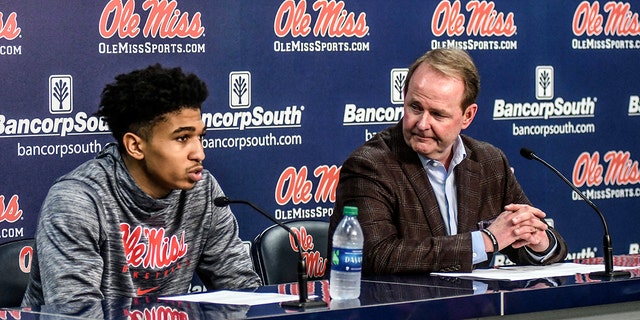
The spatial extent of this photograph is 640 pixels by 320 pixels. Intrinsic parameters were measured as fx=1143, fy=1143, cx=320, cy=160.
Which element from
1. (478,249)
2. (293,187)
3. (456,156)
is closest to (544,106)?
(293,187)

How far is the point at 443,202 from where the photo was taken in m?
4.04

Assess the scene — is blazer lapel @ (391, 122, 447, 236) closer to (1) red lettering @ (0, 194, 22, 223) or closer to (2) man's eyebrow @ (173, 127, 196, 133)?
(2) man's eyebrow @ (173, 127, 196, 133)

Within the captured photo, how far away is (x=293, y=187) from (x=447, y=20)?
120 centimetres

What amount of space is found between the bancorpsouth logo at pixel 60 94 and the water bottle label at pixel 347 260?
1.76 m

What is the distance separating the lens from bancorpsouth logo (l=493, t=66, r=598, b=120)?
5.78 meters

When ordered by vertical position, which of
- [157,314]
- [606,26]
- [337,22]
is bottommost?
[157,314]

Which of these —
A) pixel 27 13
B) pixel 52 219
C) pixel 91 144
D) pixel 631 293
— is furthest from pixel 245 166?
pixel 631 293

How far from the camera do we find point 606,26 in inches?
242

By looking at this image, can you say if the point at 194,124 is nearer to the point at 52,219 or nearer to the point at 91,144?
the point at 52,219

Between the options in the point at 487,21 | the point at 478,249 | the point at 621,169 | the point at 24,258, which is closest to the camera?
the point at 478,249

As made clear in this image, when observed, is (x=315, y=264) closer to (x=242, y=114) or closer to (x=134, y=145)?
(x=242, y=114)

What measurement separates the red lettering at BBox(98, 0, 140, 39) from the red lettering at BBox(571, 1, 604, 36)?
8.24 feet

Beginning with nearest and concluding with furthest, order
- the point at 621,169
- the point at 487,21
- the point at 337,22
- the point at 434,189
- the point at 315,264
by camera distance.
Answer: the point at 434,189 < the point at 315,264 < the point at 337,22 < the point at 487,21 < the point at 621,169

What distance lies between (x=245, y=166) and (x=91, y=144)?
73 centimetres
